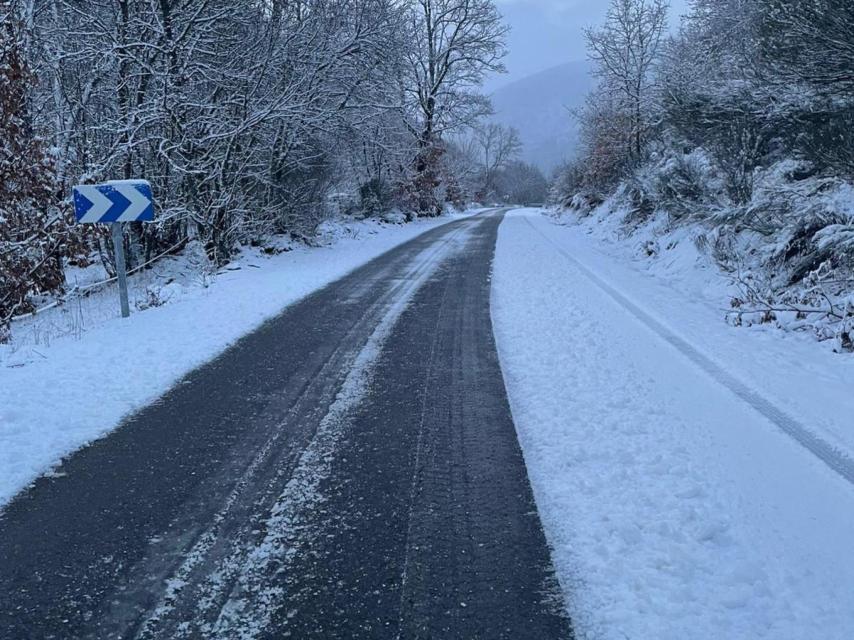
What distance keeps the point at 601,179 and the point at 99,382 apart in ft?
86.3

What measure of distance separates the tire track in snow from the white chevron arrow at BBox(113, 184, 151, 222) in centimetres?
649

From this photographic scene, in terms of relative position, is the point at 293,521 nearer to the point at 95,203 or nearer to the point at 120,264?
the point at 95,203

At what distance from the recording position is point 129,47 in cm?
1192

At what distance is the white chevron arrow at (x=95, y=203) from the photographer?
7117 millimetres

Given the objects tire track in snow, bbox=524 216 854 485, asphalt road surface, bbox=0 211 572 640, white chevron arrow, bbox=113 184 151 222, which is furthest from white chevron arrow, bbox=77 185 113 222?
tire track in snow, bbox=524 216 854 485

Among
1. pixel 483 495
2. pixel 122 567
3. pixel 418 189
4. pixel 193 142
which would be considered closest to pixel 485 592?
pixel 483 495

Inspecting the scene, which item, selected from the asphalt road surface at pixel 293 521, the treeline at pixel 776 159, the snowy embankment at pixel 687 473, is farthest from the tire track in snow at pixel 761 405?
the asphalt road surface at pixel 293 521

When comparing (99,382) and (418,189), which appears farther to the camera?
(418,189)

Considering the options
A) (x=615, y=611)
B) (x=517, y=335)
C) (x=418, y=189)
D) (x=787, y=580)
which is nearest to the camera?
(x=615, y=611)

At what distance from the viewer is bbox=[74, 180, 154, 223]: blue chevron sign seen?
712 centimetres

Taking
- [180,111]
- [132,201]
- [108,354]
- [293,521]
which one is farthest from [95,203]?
[180,111]

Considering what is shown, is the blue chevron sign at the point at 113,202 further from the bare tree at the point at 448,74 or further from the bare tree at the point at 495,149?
the bare tree at the point at 495,149

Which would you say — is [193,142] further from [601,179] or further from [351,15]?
[601,179]

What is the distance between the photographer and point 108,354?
603cm
